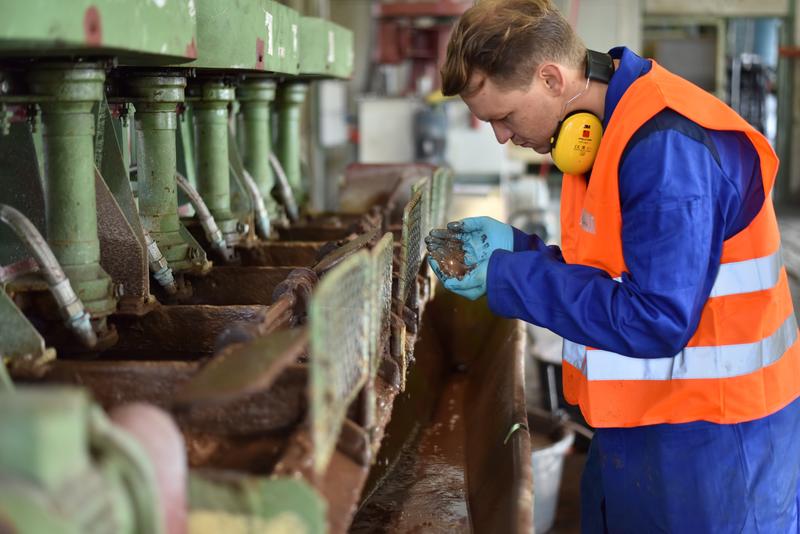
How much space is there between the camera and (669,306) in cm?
186

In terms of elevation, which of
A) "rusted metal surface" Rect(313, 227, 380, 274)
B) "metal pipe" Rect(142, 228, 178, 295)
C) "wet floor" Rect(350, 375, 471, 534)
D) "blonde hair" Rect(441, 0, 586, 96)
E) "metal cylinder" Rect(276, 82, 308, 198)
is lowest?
"wet floor" Rect(350, 375, 471, 534)

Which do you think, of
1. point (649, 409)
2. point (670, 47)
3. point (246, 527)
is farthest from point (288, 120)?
point (670, 47)

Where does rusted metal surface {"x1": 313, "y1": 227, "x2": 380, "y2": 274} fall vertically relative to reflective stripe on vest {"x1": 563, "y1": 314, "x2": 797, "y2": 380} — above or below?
above

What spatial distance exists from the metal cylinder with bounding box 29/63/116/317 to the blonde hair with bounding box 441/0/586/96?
76 centimetres

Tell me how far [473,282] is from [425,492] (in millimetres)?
962

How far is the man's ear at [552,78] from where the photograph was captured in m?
2.01

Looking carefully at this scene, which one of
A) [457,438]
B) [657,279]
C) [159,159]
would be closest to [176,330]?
[159,159]

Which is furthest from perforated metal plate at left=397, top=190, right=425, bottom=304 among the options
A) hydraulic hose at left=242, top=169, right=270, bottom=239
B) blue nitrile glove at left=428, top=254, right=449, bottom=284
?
hydraulic hose at left=242, top=169, right=270, bottom=239

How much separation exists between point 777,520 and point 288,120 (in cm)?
311

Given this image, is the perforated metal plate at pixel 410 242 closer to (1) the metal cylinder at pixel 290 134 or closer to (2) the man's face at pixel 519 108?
(2) the man's face at pixel 519 108

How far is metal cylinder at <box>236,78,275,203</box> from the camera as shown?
383 cm

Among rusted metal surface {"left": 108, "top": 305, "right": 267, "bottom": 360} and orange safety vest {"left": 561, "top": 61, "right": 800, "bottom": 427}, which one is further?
rusted metal surface {"left": 108, "top": 305, "right": 267, "bottom": 360}

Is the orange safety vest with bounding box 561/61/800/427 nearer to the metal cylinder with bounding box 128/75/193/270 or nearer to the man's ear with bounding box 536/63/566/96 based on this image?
the man's ear with bounding box 536/63/566/96

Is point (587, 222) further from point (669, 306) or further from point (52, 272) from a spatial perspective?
point (52, 272)
